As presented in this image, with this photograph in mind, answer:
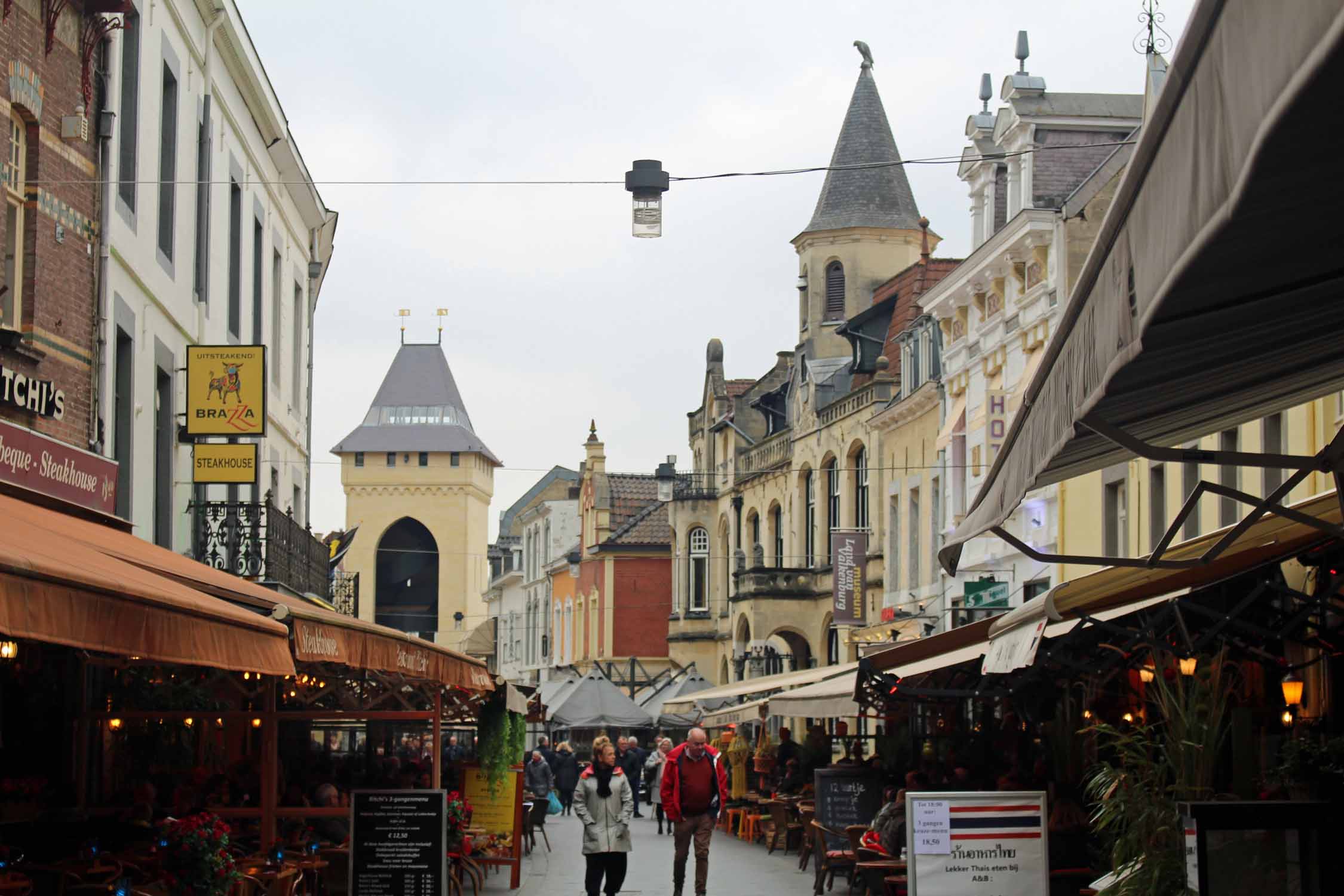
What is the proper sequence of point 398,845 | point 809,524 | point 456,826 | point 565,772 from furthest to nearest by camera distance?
point 809,524 < point 565,772 < point 456,826 < point 398,845

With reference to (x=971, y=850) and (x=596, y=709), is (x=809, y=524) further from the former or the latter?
(x=971, y=850)

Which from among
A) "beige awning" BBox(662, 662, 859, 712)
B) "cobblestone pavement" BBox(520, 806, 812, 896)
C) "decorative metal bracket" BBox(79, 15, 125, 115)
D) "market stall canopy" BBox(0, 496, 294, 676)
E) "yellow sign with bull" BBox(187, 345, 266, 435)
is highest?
"decorative metal bracket" BBox(79, 15, 125, 115)

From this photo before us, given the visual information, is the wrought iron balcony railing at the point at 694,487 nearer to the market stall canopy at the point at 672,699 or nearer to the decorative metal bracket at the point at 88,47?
the market stall canopy at the point at 672,699

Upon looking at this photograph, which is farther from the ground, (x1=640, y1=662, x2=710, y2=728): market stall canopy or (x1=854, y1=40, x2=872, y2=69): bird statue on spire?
(x1=854, y1=40, x2=872, y2=69): bird statue on spire

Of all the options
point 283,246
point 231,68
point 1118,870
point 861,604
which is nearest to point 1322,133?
point 1118,870

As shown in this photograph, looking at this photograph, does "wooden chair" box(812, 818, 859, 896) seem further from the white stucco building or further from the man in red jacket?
the white stucco building

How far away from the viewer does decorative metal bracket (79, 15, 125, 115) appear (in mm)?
16203

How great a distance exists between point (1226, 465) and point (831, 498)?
132ft

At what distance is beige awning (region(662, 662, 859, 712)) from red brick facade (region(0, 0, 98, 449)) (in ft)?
42.9

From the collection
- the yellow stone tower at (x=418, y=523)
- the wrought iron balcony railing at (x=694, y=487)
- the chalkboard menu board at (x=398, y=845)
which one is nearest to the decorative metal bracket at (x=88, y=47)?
the chalkboard menu board at (x=398, y=845)

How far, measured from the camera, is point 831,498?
47344 mm

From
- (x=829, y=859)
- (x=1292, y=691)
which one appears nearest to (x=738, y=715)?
(x=829, y=859)

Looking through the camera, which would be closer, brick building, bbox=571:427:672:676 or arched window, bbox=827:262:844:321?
arched window, bbox=827:262:844:321

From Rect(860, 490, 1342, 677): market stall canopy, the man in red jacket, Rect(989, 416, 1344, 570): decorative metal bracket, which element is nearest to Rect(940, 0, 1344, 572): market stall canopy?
Rect(989, 416, 1344, 570): decorative metal bracket
